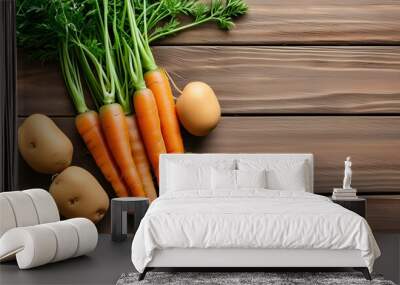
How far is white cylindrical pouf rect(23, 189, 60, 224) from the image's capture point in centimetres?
434

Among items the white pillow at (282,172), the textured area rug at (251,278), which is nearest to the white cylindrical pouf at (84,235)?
the textured area rug at (251,278)

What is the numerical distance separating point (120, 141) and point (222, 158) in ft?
2.65

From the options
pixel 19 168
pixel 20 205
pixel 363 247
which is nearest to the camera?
pixel 363 247

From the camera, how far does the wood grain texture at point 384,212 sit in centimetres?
542

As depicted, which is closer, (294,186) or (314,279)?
(314,279)

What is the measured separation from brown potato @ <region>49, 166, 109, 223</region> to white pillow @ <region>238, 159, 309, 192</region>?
45.4 inches

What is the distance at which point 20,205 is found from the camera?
421 cm

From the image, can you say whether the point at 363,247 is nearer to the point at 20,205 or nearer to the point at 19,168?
the point at 20,205

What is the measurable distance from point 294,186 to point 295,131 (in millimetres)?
604

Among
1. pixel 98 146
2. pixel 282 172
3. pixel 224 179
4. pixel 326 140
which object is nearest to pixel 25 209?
pixel 98 146

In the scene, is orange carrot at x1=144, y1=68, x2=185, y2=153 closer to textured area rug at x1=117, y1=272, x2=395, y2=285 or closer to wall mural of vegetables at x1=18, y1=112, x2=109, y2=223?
wall mural of vegetables at x1=18, y1=112, x2=109, y2=223

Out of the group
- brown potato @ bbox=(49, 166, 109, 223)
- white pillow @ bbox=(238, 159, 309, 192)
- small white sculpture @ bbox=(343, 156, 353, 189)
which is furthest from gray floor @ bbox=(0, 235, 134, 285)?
small white sculpture @ bbox=(343, 156, 353, 189)

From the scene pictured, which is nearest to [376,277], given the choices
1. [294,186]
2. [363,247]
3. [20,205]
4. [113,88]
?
[363,247]

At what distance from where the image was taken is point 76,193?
204 inches
